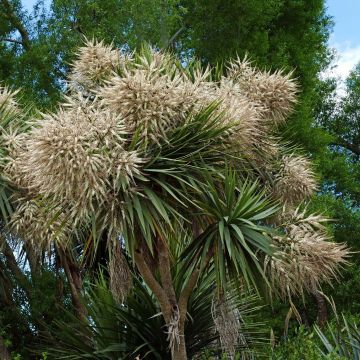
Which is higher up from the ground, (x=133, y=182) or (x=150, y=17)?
(x=150, y=17)

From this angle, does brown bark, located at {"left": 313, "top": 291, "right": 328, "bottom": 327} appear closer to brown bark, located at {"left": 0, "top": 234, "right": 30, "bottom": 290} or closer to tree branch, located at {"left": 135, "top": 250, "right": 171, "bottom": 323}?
brown bark, located at {"left": 0, "top": 234, "right": 30, "bottom": 290}

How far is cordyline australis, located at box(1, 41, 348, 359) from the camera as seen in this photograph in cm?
921

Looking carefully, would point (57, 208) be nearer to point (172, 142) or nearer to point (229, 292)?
point (172, 142)

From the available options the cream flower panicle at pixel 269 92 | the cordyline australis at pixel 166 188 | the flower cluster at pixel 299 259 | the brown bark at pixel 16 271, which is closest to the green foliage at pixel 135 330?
the cordyline australis at pixel 166 188

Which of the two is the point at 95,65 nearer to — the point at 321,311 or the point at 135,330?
the point at 135,330

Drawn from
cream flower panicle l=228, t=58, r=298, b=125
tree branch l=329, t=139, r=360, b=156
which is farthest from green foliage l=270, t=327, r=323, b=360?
tree branch l=329, t=139, r=360, b=156

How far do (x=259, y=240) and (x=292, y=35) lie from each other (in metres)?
10.8

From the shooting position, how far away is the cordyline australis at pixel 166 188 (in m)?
9.21

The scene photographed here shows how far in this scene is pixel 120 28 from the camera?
1822 centimetres

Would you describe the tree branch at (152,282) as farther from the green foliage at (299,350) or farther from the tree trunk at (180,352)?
the green foliage at (299,350)

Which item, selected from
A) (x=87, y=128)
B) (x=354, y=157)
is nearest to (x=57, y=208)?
(x=87, y=128)

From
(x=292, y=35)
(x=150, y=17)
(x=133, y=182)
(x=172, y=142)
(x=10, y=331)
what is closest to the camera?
(x=133, y=182)

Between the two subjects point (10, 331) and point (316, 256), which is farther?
point (10, 331)

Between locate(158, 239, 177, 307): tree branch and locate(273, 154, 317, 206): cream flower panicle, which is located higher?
locate(273, 154, 317, 206): cream flower panicle
